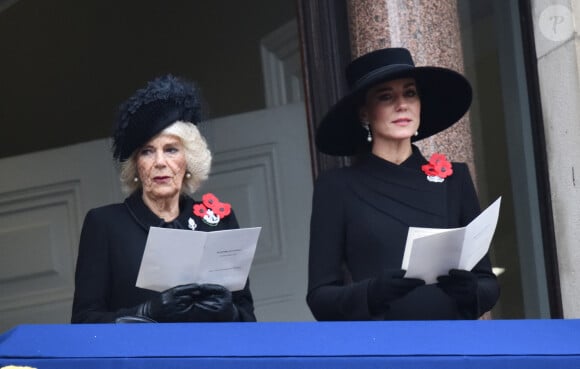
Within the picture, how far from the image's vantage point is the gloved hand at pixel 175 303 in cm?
384

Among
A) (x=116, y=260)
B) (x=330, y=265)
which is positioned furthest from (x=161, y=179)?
(x=330, y=265)

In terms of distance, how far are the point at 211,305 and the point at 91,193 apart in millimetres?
2990

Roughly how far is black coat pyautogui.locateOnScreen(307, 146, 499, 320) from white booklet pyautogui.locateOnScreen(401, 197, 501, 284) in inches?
7.2

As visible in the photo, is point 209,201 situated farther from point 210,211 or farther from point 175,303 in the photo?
point 175,303

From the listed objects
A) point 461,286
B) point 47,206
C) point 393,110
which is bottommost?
point 461,286

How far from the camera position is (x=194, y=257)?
3.85 metres

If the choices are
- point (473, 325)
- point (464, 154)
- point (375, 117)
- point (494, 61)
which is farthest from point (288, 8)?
point (473, 325)

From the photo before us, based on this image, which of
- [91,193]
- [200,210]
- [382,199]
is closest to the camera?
[382,199]

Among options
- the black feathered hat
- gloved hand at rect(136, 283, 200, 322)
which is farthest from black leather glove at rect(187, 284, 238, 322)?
the black feathered hat

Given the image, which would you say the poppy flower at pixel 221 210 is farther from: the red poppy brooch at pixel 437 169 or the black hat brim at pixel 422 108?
the red poppy brooch at pixel 437 169

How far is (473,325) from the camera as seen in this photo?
3318 mm

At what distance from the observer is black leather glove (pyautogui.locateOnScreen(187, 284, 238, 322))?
12.7 feet

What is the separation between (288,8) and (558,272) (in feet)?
6.90

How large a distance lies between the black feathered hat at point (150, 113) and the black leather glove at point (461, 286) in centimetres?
93
